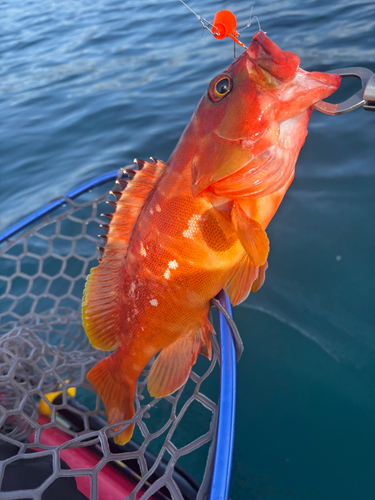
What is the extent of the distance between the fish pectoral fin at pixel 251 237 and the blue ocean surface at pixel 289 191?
1148 millimetres

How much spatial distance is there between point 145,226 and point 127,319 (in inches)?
20.4

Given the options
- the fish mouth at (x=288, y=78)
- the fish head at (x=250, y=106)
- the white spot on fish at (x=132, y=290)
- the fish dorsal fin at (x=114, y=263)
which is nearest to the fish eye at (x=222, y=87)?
the fish head at (x=250, y=106)

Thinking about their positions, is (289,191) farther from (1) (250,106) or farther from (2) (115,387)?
(2) (115,387)

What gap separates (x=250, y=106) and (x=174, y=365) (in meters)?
1.34

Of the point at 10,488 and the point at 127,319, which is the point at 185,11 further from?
the point at 10,488

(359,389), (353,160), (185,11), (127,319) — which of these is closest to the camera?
(127,319)

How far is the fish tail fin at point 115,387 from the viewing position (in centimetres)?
206

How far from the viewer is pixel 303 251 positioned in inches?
121

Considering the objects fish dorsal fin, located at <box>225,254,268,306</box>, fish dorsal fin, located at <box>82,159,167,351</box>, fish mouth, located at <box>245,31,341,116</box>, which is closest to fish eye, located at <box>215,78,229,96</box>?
fish mouth, located at <box>245,31,341,116</box>

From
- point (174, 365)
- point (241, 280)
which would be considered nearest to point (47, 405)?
point (174, 365)

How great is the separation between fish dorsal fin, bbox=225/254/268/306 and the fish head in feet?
1.42

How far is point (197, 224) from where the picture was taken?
170cm

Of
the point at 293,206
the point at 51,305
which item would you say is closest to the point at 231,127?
the point at 293,206

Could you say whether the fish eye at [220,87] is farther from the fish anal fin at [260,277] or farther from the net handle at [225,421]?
the net handle at [225,421]
